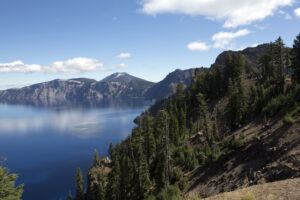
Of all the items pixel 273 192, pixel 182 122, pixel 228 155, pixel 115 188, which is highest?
pixel 273 192

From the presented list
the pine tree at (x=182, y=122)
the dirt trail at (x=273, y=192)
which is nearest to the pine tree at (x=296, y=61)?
the pine tree at (x=182, y=122)

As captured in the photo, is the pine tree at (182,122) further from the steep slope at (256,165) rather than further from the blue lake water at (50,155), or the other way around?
→ the blue lake water at (50,155)

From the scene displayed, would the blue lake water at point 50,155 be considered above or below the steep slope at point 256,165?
below

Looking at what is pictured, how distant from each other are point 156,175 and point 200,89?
59190 millimetres

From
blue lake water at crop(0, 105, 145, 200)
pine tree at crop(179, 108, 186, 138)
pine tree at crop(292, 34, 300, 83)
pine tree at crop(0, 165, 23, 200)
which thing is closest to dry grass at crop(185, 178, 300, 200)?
pine tree at crop(0, 165, 23, 200)

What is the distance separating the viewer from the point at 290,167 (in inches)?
682

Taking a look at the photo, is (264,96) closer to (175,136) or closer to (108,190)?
(175,136)

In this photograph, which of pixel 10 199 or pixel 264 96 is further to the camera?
pixel 264 96

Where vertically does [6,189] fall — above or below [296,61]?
below

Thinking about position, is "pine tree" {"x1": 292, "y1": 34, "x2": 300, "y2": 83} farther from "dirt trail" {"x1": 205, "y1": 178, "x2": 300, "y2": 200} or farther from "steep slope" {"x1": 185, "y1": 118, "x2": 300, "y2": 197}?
"dirt trail" {"x1": 205, "y1": 178, "x2": 300, "y2": 200}

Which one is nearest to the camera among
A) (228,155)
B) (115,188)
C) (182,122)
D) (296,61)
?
(228,155)

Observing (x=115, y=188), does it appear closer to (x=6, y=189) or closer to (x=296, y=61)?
(x=6, y=189)

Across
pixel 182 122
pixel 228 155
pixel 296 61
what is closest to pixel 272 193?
pixel 228 155

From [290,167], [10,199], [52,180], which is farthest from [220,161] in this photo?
[52,180]
